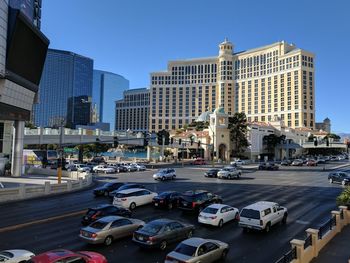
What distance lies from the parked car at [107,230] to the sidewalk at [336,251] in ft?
30.7

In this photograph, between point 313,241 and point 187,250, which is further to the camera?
point 313,241

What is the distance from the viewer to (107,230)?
17375 millimetres

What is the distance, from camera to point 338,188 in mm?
42188

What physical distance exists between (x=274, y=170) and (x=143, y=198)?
5184 cm

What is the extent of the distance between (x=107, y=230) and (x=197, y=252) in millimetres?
5459

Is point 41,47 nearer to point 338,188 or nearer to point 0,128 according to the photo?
point 0,128

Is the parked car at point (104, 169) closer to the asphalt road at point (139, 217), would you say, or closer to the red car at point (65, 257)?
the asphalt road at point (139, 217)

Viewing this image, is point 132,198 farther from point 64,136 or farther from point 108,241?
point 64,136

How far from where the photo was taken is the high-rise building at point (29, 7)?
42225mm

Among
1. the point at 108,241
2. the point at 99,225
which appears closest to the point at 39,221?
the point at 99,225

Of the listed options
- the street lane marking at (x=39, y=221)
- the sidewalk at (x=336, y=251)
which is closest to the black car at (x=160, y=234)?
the sidewalk at (x=336, y=251)

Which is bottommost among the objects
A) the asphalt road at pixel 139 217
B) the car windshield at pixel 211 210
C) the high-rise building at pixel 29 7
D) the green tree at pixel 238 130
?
the asphalt road at pixel 139 217

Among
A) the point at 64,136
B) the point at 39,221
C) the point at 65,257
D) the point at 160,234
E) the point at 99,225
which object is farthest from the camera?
the point at 64,136

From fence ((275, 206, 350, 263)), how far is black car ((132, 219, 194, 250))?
529cm
